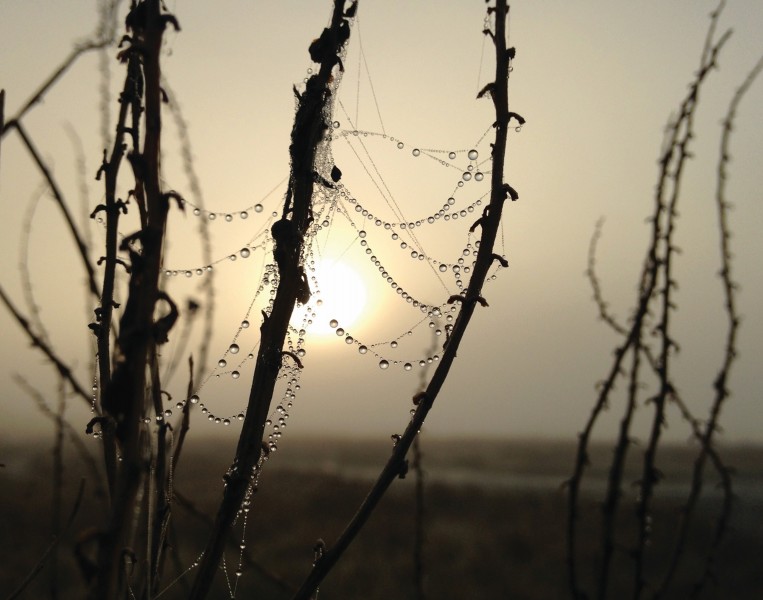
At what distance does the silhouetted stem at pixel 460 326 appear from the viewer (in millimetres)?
799

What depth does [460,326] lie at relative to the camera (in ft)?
2.84

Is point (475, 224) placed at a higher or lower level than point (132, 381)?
higher

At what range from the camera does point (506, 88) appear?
3.13 ft

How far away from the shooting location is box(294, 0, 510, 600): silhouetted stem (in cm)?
80

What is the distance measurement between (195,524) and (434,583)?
25.7 ft

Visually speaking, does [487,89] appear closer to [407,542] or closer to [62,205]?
[62,205]

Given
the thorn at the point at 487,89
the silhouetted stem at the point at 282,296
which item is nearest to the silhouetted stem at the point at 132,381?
the silhouetted stem at the point at 282,296

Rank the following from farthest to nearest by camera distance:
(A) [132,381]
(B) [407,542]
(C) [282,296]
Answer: (B) [407,542], (C) [282,296], (A) [132,381]

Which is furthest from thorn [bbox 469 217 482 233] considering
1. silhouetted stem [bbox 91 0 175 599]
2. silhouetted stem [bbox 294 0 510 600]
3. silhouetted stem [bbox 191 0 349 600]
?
silhouetted stem [bbox 91 0 175 599]

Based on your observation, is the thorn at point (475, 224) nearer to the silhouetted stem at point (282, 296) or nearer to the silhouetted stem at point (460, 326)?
the silhouetted stem at point (460, 326)

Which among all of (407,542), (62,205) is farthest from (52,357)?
(407,542)

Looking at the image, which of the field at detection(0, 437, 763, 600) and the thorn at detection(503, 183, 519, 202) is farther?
the field at detection(0, 437, 763, 600)

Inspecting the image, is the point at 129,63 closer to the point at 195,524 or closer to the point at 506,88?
the point at 506,88

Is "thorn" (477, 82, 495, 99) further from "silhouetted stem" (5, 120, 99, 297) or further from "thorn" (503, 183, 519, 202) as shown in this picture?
"silhouetted stem" (5, 120, 99, 297)
